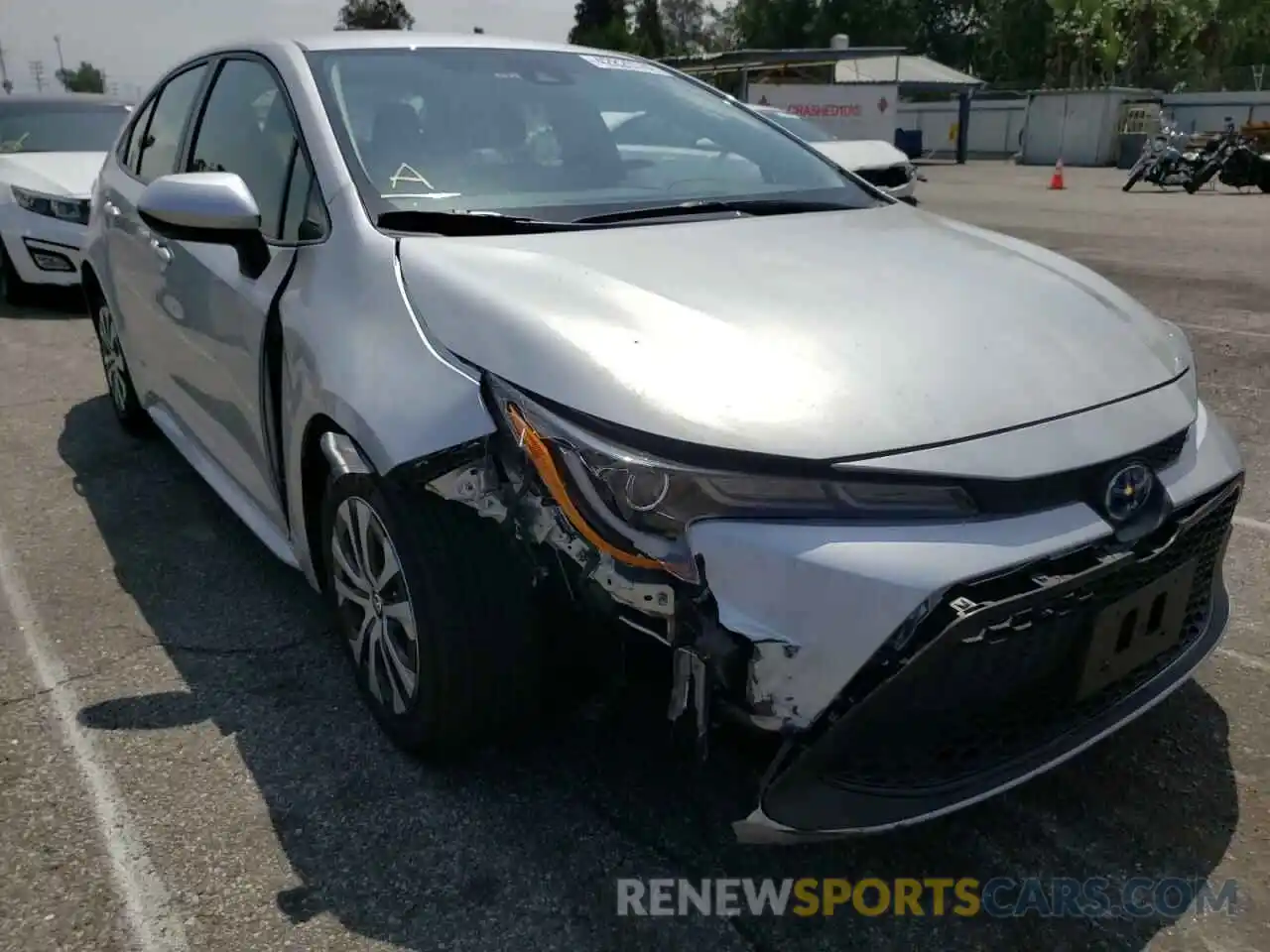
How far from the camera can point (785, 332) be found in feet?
6.64

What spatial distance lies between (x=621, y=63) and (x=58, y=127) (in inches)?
280

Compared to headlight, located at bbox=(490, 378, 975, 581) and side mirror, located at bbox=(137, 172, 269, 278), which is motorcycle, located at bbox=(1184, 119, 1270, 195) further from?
headlight, located at bbox=(490, 378, 975, 581)

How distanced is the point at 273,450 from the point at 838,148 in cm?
320

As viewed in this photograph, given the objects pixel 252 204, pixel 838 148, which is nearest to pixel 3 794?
pixel 252 204

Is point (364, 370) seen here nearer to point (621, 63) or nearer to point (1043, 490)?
point (1043, 490)

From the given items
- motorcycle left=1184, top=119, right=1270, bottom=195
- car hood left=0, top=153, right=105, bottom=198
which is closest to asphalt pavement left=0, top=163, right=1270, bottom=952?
car hood left=0, top=153, right=105, bottom=198

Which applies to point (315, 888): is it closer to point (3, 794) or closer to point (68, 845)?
point (68, 845)

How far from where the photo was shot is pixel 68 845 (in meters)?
2.24

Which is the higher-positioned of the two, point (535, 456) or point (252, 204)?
point (252, 204)

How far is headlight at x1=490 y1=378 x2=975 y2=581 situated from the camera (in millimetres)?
1774

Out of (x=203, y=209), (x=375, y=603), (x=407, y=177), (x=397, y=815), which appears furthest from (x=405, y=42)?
(x=397, y=815)

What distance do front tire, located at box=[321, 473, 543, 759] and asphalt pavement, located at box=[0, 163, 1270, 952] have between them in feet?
0.68

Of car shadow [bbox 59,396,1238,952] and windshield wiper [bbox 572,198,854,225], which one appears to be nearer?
car shadow [bbox 59,396,1238,952]

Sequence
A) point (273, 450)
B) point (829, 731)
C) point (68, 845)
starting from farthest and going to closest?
point (273, 450)
point (68, 845)
point (829, 731)
